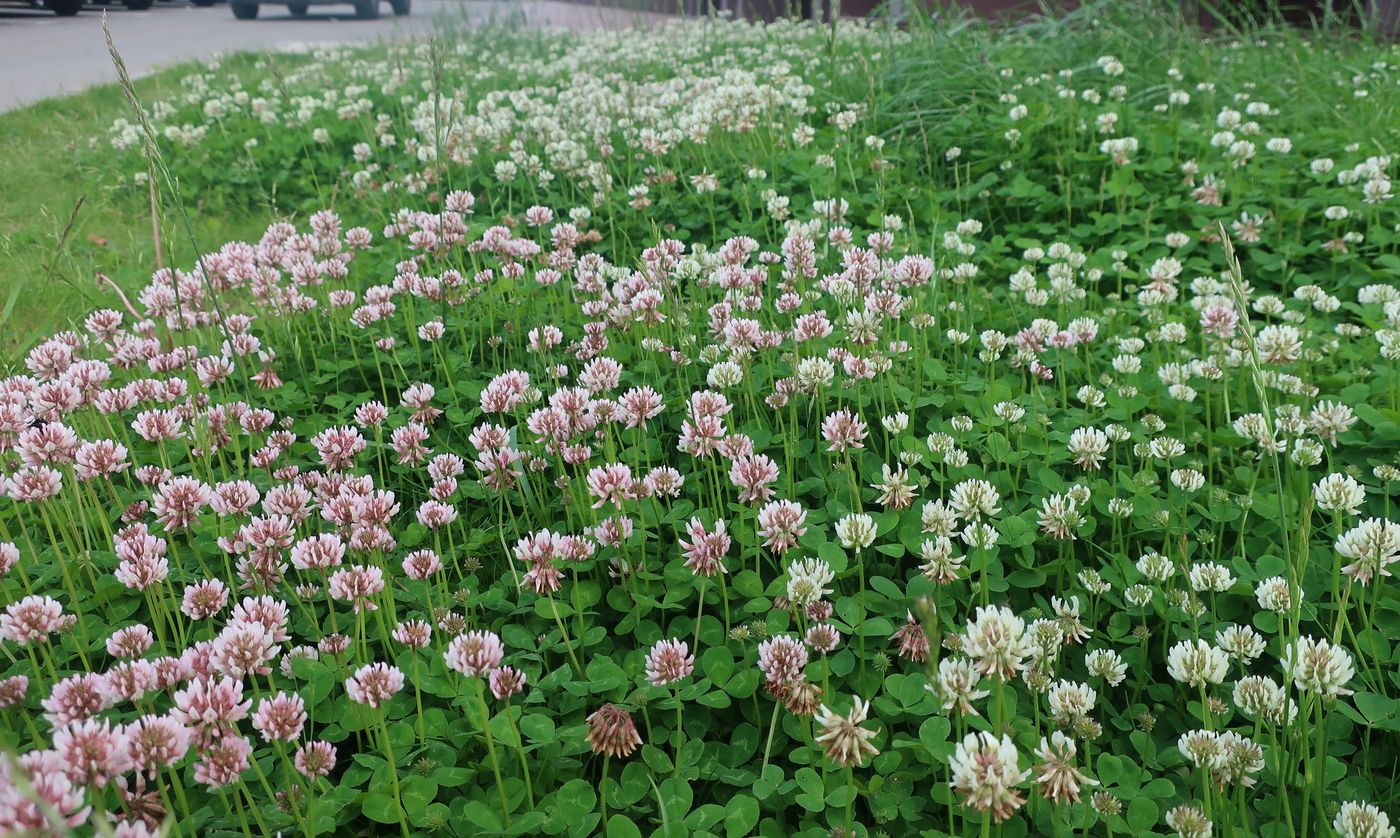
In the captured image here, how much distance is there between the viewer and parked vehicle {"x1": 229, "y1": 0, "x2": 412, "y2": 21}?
22.8m

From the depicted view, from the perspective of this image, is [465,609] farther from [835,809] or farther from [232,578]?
[835,809]

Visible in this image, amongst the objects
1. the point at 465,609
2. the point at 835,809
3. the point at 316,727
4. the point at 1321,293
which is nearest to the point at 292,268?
the point at 465,609

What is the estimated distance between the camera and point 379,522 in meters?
2.21

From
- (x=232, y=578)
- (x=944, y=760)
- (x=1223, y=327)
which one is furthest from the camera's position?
(x=1223, y=327)

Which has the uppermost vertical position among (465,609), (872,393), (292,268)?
(292,268)

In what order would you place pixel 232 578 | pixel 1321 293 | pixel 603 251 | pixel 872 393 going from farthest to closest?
1. pixel 603 251
2. pixel 1321 293
3. pixel 872 393
4. pixel 232 578

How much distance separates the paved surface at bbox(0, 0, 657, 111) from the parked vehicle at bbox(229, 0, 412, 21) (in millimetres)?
280

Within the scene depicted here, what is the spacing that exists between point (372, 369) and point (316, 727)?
2.05 metres

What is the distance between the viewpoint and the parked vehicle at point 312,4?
74.7ft

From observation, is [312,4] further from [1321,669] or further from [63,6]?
[1321,669]

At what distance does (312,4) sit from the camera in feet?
79.0

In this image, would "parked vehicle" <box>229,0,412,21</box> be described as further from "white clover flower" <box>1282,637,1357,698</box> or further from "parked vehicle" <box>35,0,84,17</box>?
"white clover flower" <box>1282,637,1357,698</box>

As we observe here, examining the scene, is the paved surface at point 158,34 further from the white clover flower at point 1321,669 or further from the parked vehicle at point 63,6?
the white clover flower at point 1321,669

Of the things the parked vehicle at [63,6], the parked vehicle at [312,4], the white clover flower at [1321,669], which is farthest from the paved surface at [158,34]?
the white clover flower at [1321,669]
